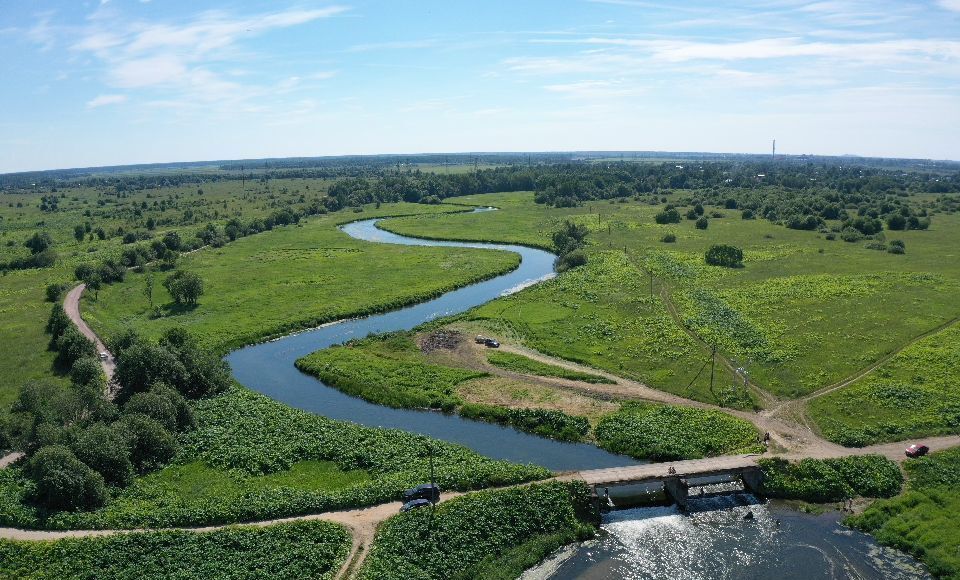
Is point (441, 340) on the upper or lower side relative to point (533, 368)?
upper

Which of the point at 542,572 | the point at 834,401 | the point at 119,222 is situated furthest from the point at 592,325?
the point at 119,222

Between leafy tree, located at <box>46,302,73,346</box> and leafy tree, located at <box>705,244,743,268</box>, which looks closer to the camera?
leafy tree, located at <box>46,302,73,346</box>

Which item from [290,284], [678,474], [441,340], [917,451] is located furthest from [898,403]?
[290,284]

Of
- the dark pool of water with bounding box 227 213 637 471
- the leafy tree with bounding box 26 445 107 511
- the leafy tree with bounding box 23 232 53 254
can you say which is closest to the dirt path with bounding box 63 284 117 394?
the dark pool of water with bounding box 227 213 637 471

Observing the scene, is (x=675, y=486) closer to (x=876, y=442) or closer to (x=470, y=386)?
(x=876, y=442)

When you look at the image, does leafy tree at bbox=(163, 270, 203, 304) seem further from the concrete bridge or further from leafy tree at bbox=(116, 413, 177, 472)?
the concrete bridge

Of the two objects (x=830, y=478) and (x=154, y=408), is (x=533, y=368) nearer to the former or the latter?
(x=830, y=478)

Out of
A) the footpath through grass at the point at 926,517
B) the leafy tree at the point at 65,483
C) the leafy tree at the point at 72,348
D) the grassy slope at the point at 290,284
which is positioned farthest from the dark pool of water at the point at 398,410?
the leafy tree at the point at 65,483
